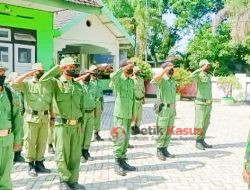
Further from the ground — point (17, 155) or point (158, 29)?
point (158, 29)

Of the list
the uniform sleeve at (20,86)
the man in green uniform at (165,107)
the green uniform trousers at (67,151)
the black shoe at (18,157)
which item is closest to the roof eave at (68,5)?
the man in green uniform at (165,107)

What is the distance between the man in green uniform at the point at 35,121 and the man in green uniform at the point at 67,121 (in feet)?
3.49

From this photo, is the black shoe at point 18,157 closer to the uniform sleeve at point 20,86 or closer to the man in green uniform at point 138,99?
the uniform sleeve at point 20,86

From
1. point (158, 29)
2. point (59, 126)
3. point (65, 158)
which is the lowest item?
point (65, 158)

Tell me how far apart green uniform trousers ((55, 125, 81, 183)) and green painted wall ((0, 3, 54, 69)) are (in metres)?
6.94

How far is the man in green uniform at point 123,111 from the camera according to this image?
6.72 m

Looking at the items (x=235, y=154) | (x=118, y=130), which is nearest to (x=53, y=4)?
(x=118, y=130)

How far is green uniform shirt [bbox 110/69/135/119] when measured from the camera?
6.75 metres

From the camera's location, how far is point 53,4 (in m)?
10.9

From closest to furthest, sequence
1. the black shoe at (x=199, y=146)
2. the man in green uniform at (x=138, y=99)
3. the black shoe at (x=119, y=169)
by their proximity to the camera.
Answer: the black shoe at (x=119, y=169)
the black shoe at (x=199, y=146)
the man in green uniform at (x=138, y=99)

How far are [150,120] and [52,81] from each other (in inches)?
363

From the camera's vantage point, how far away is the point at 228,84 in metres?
22.3

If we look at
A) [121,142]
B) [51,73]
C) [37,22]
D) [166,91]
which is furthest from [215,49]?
[51,73]

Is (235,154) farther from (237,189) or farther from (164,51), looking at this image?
(164,51)
